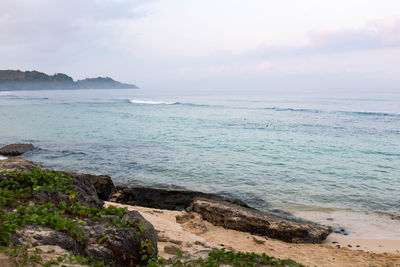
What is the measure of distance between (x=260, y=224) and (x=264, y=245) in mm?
981

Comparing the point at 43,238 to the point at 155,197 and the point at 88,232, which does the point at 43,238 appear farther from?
the point at 155,197

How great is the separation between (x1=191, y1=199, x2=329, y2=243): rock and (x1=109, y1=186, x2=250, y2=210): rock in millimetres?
1585

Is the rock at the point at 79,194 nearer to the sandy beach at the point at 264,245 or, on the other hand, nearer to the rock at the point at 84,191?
the rock at the point at 84,191

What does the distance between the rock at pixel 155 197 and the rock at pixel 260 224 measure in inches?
62.4

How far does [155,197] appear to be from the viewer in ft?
43.0

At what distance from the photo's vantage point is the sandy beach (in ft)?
27.6

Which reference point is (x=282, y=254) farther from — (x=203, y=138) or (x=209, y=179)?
(x=203, y=138)

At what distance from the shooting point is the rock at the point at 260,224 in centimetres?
1014

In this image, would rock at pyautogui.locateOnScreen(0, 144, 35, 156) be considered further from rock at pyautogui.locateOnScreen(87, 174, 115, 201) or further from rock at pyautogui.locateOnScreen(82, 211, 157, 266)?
rock at pyautogui.locateOnScreen(82, 211, 157, 266)

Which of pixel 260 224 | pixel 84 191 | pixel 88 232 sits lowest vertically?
pixel 260 224

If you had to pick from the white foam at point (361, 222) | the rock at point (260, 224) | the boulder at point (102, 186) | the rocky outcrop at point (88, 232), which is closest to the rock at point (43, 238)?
the rocky outcrop at point (88, 232)

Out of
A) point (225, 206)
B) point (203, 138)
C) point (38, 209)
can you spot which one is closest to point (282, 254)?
point (225, 206)

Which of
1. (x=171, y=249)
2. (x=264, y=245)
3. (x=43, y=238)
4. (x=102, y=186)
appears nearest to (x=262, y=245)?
(x=264, y=245)

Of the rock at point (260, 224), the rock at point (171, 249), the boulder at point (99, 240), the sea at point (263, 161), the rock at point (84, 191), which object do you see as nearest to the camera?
the boulder at point (99, 240)
